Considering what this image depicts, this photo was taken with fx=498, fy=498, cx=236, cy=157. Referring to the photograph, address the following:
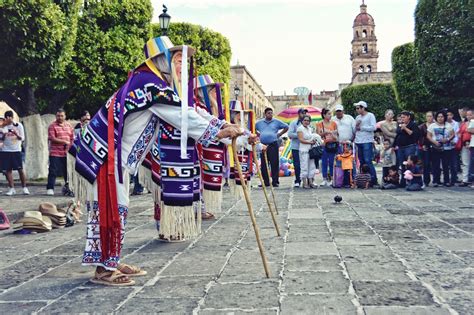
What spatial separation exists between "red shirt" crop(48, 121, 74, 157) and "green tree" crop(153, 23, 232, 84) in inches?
750

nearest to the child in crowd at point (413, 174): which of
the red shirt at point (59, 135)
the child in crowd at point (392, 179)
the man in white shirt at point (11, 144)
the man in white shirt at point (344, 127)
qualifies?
the child in crowd at point (392, 179)

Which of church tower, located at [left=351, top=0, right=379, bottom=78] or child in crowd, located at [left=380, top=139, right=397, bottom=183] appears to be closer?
child in crowd, located at [left=380, top=139, right=397, bottom=183]

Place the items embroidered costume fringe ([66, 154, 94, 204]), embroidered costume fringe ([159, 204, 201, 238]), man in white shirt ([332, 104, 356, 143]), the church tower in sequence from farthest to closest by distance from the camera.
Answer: the church tower < man in white shirt ([332, 104, 356, 143]) < embroidered costume fringe ([159, 204, 201, 238]) < embroidered costume fringe ([66, 154, 94, 204])

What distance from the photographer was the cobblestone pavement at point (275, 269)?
3.29 meters

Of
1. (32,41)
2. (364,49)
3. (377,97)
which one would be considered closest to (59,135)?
(32,41)

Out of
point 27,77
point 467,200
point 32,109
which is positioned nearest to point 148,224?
point 467,200

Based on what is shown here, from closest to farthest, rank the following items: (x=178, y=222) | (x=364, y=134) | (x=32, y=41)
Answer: (x=178, y=222)
(x=32, y=41)
(x=364, y=134)

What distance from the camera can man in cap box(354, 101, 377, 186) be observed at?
1195 cm

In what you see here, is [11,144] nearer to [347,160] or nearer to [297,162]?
[297,162]

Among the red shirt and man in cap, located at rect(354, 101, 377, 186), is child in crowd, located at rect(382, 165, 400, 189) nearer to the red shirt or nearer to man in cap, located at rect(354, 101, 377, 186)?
man in cap, located at rect(354, 101, 377, 186)

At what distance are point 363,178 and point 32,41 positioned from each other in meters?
8.63

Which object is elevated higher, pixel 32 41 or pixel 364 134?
pixel 32 41

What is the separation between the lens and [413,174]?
11.3 metres

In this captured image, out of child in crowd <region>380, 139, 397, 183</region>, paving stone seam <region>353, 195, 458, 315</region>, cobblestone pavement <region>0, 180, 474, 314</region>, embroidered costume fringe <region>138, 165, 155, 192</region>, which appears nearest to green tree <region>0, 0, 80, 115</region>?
cobblestone pavement <region>0, 180, 474, 314</region>
